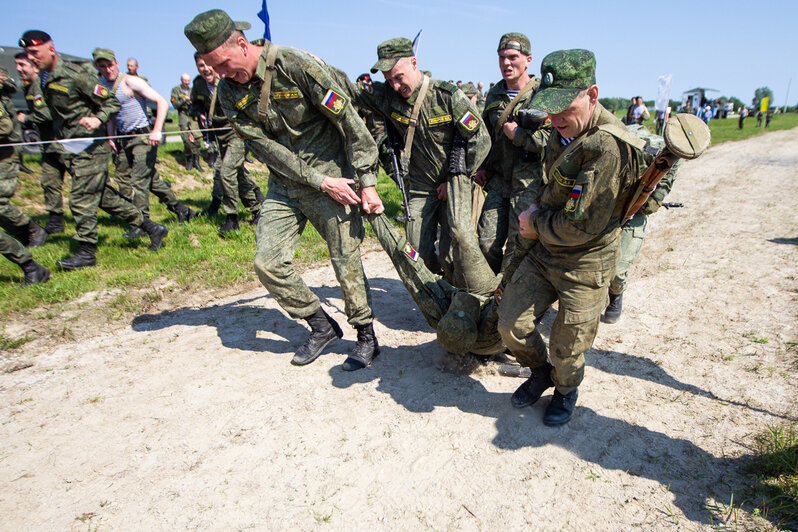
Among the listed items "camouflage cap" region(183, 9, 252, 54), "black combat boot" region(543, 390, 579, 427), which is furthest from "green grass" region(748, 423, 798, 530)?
"camouflage cap" region(183, 9, 252, 54)

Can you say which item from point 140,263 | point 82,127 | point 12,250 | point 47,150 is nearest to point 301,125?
point 140,263

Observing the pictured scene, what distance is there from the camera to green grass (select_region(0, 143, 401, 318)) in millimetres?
5273

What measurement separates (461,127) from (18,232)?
235 inches

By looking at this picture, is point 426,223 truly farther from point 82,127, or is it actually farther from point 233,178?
point 82,127

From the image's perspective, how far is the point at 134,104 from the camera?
683 cm

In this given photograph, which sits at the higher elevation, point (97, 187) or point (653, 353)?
point (97, 187)

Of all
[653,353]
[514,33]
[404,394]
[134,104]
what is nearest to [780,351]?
[653,353]

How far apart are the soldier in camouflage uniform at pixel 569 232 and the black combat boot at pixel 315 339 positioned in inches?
66.7

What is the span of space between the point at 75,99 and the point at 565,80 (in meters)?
6.47

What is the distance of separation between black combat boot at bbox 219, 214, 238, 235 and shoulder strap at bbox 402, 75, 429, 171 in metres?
4.05

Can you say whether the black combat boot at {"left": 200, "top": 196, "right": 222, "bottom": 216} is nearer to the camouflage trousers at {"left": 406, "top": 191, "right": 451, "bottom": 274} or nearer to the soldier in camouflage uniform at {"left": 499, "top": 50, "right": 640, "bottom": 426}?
the camouflage trousers at {"left": 406, "top": 191, "right": 451, "bottom": 274}

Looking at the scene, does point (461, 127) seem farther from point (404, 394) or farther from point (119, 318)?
point (119, 318)

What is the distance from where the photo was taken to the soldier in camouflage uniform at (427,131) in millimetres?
4129

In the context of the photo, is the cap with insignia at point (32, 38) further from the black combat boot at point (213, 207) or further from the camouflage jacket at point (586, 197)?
the camouflage jacket at point (586, 197)
